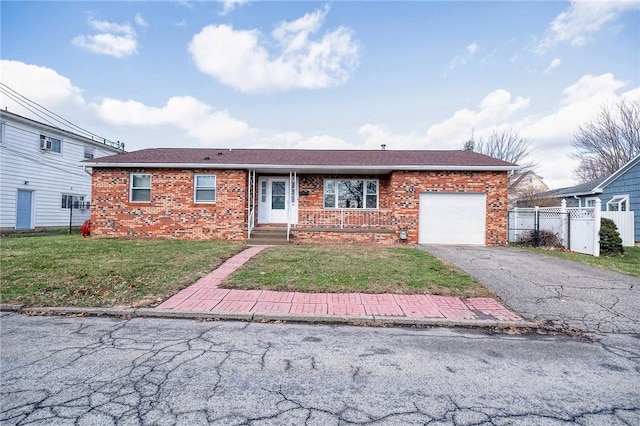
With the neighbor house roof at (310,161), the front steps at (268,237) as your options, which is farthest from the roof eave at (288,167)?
the front steps at (268,237)

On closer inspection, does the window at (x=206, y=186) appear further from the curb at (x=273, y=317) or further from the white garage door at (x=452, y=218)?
the white garage door at (x=452, y=218)

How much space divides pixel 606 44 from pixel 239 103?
1710cm

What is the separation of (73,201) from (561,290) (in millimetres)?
25295

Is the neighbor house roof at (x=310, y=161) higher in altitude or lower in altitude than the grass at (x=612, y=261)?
higher

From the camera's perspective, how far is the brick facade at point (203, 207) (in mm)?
12539

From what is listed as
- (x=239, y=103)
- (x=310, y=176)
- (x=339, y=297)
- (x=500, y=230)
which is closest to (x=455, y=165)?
(x=500, y=230)

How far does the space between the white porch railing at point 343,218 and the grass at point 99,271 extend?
3794mm

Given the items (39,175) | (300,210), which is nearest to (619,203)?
(300,210)

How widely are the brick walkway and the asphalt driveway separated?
68 centimetres

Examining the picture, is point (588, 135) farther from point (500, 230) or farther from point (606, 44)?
point (500, 230)

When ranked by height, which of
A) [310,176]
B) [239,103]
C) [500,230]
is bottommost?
[500,230]

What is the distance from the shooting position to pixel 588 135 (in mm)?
27688

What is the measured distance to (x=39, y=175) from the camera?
1802 cm

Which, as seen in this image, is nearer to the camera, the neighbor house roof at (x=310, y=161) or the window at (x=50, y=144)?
the neighbor house roof at (x=310, y=161)
